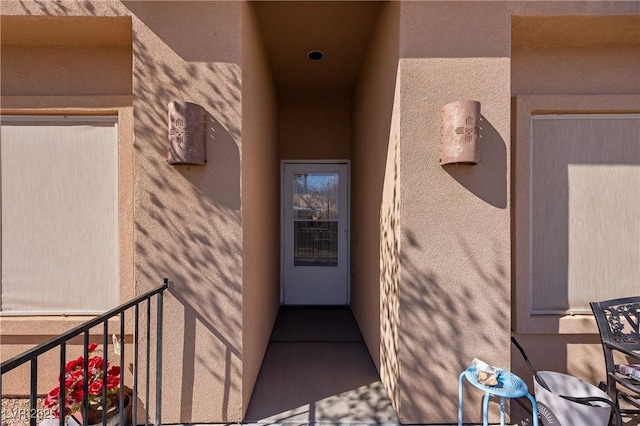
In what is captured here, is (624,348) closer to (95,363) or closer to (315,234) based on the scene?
(315,234)

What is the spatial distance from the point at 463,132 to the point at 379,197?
934 millimetres

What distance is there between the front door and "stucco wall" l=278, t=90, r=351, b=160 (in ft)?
0.56

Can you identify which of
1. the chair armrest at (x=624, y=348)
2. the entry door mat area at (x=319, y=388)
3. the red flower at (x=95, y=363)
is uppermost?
the chair armrest at (x=624, y=348)

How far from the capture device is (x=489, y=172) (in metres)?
2.25

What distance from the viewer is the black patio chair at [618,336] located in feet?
7.22

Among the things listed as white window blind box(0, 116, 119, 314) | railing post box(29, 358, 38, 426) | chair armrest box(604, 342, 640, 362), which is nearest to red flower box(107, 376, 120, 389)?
white window blind box(0, 116, 119, 314)

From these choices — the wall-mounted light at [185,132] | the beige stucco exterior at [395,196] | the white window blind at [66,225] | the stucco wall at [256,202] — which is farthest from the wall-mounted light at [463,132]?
the white window blind at [66,225]

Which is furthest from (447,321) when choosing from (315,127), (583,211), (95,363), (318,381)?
(315,127)

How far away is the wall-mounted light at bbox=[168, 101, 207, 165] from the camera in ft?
6.95

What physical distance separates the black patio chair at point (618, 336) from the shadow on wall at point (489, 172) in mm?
1113

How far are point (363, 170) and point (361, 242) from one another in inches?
32.3

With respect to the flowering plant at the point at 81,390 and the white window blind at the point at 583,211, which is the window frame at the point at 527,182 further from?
the flowering plant at the point at 81,390

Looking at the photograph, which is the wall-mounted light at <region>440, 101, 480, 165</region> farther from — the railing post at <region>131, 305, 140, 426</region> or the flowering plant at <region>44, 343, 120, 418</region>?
Result: the flowering plant at <region>44, 343, 120, 418</region>

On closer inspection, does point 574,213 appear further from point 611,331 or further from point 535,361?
point 535,361
